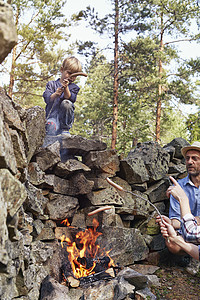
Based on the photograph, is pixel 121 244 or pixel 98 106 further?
pixel 98 106

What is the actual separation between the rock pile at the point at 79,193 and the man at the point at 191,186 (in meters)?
0.51

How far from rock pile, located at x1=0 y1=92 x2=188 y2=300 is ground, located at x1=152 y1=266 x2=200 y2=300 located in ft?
1.56

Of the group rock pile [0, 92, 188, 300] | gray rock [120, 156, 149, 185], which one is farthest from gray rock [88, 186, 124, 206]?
gray rock [120, 156, 149, 185]

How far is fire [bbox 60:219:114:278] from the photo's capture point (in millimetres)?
4609

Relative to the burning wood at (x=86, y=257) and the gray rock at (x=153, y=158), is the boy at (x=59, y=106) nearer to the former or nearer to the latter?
the gray rock at (x=153, y=158)

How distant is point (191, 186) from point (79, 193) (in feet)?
7.04

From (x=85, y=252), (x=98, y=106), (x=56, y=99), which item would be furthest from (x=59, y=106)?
(x=98, y=106)

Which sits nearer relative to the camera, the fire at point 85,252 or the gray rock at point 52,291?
the gray rock at point 52,291

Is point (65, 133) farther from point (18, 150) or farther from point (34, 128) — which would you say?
point (18, 150)

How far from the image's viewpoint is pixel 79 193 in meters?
5.11

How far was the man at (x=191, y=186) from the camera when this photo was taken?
5020mm

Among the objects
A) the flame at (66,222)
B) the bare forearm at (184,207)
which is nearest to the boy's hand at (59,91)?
the flame at (66,222)

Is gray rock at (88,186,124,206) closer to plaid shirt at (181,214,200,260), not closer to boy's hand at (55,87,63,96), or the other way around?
boy's hand at (55,87,63,96)

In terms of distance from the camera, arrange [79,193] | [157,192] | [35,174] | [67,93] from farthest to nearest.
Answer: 1. [157,192]
2. [67,93]
3. [79,193]
4. [35,174]
